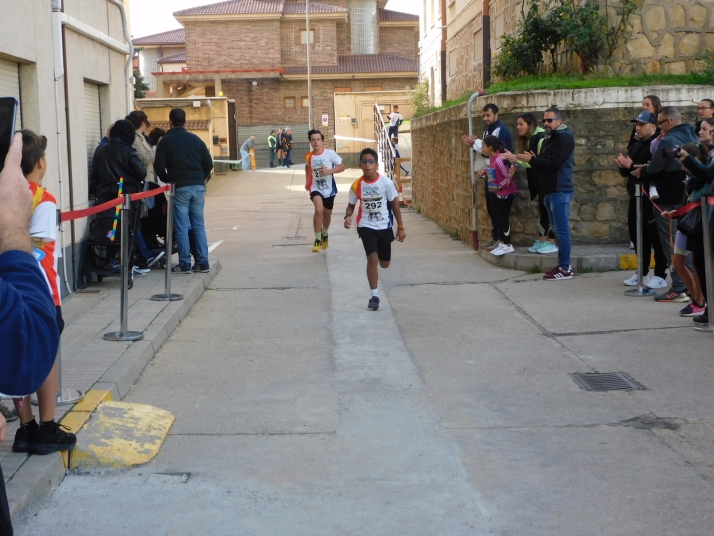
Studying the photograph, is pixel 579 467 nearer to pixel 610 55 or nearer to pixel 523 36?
pixel 610 55

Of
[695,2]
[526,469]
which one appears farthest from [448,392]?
[695,2]

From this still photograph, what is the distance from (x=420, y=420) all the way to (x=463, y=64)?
57.6 feet

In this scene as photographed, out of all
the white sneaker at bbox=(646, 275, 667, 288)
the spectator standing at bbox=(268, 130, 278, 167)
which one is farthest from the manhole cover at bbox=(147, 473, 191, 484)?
the spectator standing at bbox=(268, 130, 278, 167)

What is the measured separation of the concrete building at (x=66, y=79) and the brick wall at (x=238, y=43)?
42.6 meters

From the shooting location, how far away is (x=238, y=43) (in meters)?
54.0

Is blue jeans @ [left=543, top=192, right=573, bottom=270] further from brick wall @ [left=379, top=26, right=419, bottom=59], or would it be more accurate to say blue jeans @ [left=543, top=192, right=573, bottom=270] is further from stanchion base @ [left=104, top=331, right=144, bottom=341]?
brick wall @ [left=379, top=26, right=419, bottom=59]

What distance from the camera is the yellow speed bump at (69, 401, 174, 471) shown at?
5078 mm

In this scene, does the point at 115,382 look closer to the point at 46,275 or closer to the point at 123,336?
the point at 123,336

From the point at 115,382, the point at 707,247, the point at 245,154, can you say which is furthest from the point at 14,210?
the point at 245,154

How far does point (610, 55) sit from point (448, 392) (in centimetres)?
753

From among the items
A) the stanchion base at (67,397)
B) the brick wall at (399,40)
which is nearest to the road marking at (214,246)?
the stanchion base at (67,397)

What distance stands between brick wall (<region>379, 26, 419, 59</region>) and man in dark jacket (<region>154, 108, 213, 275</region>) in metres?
50.2

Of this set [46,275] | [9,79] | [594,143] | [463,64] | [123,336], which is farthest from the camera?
[463,64]

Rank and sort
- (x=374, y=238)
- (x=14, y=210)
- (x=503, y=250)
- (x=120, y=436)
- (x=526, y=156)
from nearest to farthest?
(x=14, y=210)
(x=120, y=436)
(x=374, y=238)
(x=526, y=156)
(x=503, y=250)
